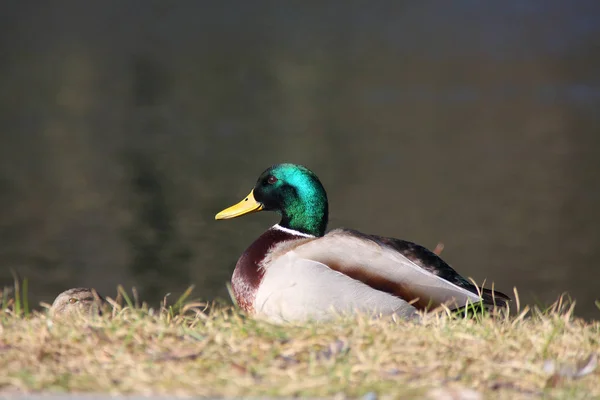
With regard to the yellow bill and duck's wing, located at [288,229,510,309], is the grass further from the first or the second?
the yellow bill

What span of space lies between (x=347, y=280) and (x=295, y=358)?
1.61 meters

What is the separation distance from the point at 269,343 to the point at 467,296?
5.27 ft

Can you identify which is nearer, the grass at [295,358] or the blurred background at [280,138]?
the grass at [295,358]

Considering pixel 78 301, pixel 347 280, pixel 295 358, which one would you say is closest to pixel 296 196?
pixel 347 280

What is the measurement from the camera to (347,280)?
5223 mm

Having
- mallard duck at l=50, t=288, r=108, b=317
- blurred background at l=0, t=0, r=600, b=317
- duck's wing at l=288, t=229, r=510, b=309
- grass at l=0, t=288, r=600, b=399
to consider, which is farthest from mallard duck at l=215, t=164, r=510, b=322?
blurred background at l=0, t=0, r=600, b=317

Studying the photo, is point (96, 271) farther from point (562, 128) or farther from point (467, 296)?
point (562, 128)

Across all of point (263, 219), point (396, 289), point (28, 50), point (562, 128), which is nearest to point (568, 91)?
point (562, 128)

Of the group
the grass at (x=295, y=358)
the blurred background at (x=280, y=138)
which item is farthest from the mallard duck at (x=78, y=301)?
the blurred background at (x=280, y=138)

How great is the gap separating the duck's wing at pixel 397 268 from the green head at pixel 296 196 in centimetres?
44

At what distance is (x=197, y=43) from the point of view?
37.0 meters

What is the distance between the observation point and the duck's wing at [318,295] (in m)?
5.15

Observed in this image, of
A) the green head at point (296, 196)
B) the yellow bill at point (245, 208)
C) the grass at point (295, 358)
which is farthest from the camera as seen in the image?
the yellow bill at point (245, 208)

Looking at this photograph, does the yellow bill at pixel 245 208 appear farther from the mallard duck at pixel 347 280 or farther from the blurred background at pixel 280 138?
the blurred background at pixel 280 138
